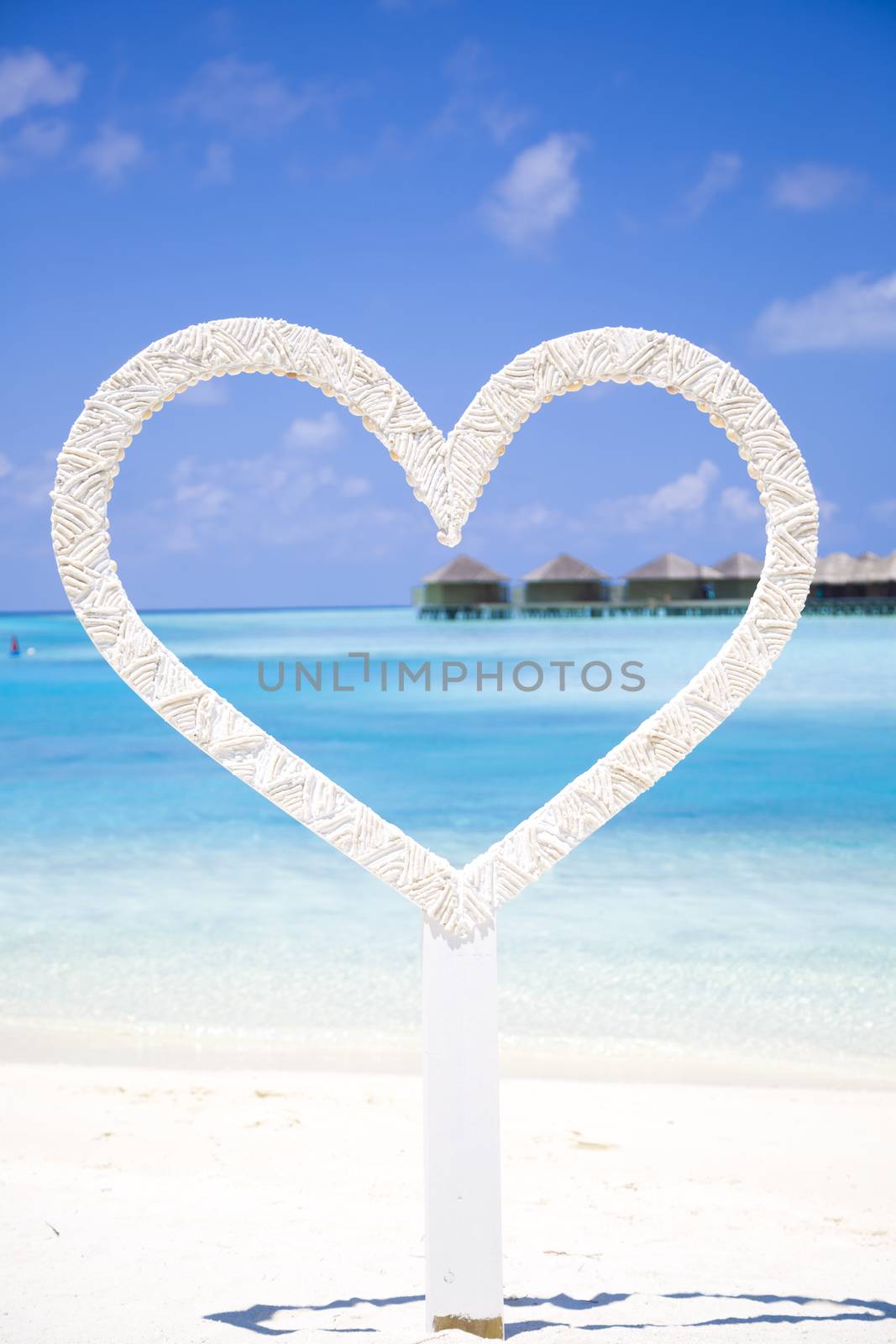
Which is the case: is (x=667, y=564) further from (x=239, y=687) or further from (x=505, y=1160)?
(x=505, y=1160)

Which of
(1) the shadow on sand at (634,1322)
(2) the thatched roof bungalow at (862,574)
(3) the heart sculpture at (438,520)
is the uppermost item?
(2) the thatched roof bungalow at (862,574)

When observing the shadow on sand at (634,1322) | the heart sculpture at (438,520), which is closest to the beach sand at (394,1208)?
the shadow on sand at (634,1322)

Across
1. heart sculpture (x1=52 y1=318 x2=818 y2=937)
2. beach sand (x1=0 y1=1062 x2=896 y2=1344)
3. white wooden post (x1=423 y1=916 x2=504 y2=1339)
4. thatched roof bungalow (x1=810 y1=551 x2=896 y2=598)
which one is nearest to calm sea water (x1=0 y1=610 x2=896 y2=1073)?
beach sand (x1=0 y1=1062 x2=896 y2=1344)

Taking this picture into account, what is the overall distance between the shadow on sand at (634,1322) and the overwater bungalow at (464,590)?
189 feet

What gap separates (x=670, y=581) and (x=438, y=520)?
195ft

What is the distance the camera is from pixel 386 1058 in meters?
5.80

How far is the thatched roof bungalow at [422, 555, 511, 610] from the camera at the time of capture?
60.8 m

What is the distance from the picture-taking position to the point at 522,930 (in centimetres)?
798

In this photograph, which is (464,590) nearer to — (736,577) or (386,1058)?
(736,577)

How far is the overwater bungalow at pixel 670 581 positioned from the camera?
192ft

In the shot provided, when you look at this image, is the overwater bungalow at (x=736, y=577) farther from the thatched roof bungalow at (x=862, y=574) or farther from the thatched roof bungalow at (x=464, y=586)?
the thatched roof bungalow at (x=464, y=586)

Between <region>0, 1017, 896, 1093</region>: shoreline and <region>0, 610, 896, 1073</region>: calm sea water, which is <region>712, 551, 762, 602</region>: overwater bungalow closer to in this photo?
<region>0, 610, 896, 1073</region>: calm sea water

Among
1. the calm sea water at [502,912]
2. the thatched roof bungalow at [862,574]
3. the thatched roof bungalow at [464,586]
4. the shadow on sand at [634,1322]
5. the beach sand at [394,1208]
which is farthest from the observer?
the thatched roof bungalow at [464,586]

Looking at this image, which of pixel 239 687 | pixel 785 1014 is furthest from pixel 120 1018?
pixel 239 687
